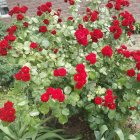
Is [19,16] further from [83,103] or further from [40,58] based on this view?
[83,103]

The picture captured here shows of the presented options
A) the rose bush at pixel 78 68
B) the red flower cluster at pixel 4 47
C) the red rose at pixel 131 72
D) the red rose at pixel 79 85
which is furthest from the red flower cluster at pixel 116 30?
the red flower cluster at pixel 4 47

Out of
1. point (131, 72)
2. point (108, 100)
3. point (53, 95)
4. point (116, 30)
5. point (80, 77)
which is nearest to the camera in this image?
point (53, 95)

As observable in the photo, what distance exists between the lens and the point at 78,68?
3514 mm

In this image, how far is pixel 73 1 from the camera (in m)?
4.82

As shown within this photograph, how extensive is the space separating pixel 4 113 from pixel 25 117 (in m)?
0.25


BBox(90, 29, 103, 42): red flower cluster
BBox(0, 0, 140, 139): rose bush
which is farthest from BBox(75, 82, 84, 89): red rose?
BBox(90, 29, 103, 42): red flower cluster

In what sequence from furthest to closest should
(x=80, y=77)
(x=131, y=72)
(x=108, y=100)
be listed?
1. (x=131, y=72)
2. (x=108, y=100)
3. (x=80, y=77)

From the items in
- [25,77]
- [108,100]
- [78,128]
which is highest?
[25,77]

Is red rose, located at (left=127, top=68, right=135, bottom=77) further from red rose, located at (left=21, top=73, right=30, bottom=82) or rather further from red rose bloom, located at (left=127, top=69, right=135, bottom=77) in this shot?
red rose, located at (left=21, top=73, right=30, bottom=82)

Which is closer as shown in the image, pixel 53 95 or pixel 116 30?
pixel 53 95

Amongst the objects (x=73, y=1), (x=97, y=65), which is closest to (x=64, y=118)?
(x=97, y=65)

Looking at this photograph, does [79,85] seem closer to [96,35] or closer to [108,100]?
[108,100]

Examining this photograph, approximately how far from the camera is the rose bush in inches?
142

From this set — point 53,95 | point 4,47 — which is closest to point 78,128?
point 4,47
